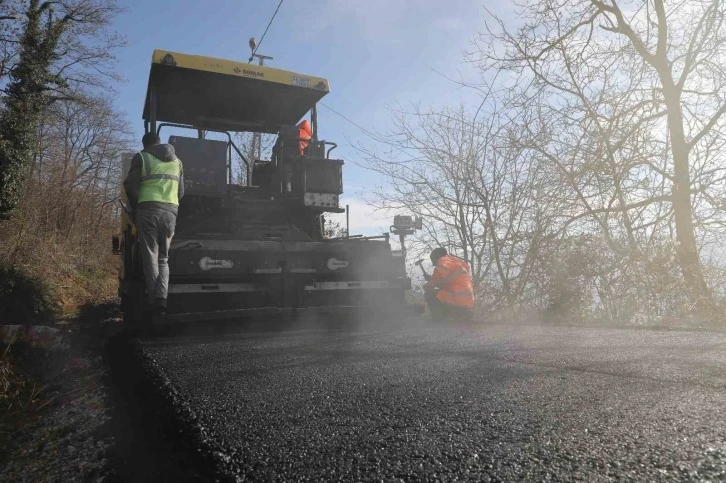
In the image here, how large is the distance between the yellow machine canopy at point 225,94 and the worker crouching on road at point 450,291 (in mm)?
2746

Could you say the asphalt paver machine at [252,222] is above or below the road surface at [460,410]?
above

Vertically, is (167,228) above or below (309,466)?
above

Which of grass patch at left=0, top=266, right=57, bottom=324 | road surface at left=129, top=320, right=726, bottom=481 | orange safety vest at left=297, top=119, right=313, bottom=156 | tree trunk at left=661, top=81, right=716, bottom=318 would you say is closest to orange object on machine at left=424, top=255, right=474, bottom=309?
orange safety vest at left=297, top=119, right=313, bottom=156

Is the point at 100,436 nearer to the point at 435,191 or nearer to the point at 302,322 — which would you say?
the point at 302,322

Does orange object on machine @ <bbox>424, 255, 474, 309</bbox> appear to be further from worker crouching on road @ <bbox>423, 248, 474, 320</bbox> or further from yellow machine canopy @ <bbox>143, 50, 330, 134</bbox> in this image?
yellow machine canopy @ <bbox>143, 50, 330, 134</bbox>

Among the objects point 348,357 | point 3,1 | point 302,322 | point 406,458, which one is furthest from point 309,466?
point 3,1

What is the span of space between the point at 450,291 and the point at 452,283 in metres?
0.11

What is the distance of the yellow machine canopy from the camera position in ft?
19.0

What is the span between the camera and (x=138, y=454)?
165 cm

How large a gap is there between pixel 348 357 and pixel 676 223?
7.39m

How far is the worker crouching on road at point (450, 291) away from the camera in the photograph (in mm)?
6363

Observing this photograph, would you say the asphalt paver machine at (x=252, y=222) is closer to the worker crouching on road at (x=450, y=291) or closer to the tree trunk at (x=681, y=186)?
the worker crouching on road at (x=450, y=291)

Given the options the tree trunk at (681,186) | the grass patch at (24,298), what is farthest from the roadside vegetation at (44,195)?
the tree trunk at (681,186)

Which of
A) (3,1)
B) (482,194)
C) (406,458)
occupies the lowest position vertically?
(406,458)
